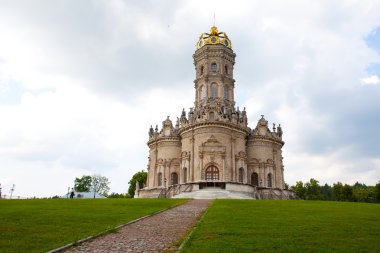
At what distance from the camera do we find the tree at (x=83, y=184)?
320 ft

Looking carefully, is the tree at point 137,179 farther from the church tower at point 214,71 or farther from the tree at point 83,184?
the church tower at point 214,71

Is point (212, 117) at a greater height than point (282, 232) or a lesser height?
greater

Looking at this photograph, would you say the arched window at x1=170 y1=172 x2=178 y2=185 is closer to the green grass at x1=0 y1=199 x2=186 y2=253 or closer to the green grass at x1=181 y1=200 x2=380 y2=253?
the green grass at x1=0 y1=199 x2=186 y2=253

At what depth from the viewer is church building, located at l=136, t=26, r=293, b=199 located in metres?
50.2

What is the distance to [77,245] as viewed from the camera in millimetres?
10992

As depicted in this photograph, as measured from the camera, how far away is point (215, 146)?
50.6 metres

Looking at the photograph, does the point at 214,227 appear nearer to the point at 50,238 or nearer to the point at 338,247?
the point at 338,247

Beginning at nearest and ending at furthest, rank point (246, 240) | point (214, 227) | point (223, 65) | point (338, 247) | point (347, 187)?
point (338, 247)
point (246, 240)
point (214, 227)
point (223, 65)
point (347, 187)

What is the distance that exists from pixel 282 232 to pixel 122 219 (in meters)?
8.17

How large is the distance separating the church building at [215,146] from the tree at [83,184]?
45.6 meters

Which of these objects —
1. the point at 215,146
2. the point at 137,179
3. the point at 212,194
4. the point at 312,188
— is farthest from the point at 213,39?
the point at 312,188

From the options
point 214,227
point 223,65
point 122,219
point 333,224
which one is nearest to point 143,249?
point 214,227

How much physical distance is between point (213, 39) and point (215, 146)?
2162 centimetres

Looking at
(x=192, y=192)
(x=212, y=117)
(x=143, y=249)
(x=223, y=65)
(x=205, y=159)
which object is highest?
(x=223, y=65)
